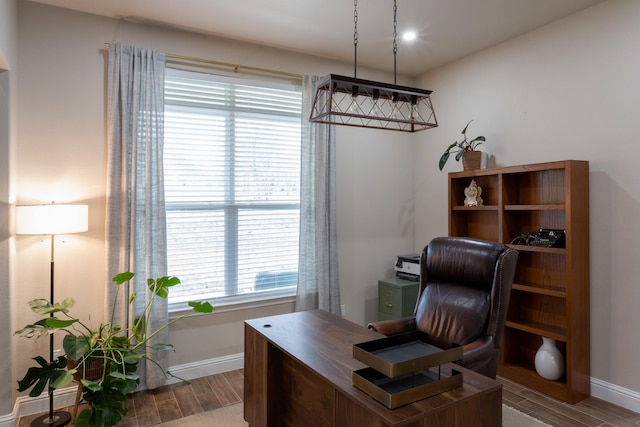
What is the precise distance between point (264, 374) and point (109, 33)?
2.69 m

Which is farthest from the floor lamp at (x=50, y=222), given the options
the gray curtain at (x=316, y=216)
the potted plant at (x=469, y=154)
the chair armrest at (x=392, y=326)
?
the potted plant at (x=469, y=154)

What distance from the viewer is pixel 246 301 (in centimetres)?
359

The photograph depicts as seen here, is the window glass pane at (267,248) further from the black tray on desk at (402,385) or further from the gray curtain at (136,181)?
the black tray on desk at (402,385)

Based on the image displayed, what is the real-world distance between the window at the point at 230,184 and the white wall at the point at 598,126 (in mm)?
1923

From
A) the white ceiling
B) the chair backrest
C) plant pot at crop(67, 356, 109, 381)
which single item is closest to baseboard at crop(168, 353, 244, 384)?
plant pot at crop(67, 356, 109, 381)

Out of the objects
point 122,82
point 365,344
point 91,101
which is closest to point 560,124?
point 365,344

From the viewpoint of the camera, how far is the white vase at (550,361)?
9.80 ft

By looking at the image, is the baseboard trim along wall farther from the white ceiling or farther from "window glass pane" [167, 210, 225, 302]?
the white ceiling

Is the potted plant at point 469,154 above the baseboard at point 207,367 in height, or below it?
above

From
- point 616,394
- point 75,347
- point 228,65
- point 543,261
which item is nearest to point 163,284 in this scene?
point 75,347

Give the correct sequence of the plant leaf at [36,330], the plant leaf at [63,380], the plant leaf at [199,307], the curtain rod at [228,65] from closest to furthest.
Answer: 1. the plant leaf at [63,380]
2. the plant leaf at [36,330]
3. the plant leaf at [199,307]
4. the curtain rod at [228,65]

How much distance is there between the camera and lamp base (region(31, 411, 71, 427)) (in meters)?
2.54

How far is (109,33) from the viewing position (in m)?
3.04

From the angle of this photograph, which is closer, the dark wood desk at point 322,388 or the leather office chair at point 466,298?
the dark wood desk at point 322,388
